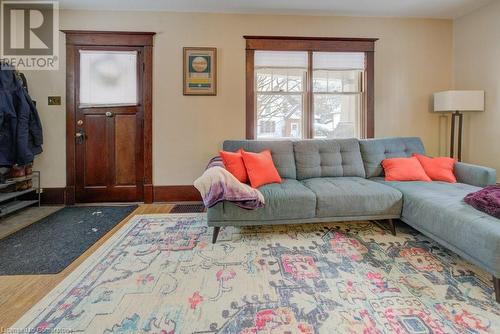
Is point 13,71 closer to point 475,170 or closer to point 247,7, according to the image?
point 247,7

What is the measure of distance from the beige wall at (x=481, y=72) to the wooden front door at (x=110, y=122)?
428 cm

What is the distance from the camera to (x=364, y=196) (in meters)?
2.39

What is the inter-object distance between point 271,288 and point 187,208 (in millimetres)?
1970

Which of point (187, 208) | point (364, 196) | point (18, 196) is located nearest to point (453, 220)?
point (364, 196)

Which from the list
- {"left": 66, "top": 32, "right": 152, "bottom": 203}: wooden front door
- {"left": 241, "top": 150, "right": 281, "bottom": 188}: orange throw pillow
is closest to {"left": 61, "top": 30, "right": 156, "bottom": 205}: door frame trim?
{"left": 66, "top": 32, "right": 152, "bottom": 203}: wooden front door

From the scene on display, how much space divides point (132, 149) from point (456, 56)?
4.73 m

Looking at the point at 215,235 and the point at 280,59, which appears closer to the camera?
the point at 215,235

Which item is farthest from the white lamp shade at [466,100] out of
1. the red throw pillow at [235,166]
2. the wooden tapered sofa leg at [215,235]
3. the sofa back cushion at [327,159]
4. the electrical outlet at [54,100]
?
the electrical outlet at [54,100]

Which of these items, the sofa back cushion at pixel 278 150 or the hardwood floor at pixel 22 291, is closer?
the hardwood floor at pixel 22 291

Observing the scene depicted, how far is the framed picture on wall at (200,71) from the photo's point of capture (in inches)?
137

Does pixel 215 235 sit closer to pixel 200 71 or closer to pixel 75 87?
pixel 200 71

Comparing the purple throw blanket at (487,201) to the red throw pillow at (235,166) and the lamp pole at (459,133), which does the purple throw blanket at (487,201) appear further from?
the red throw pillow at (235,166)

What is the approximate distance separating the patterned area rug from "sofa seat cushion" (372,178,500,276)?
0.68 ft

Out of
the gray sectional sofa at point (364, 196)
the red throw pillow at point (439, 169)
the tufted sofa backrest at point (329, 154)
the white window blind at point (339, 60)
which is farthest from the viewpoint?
the white window blind at point (339, 60)
